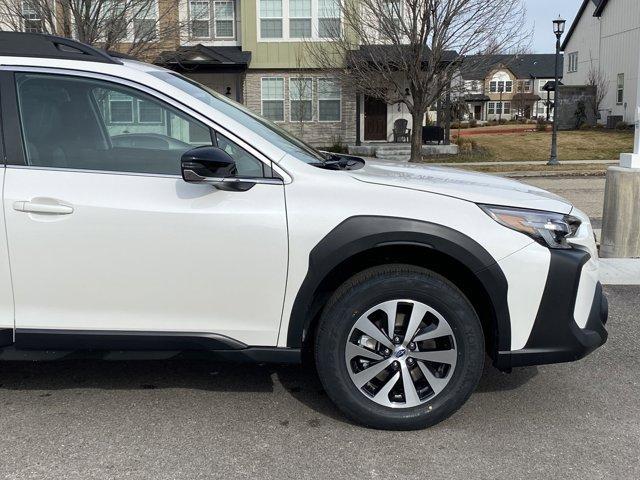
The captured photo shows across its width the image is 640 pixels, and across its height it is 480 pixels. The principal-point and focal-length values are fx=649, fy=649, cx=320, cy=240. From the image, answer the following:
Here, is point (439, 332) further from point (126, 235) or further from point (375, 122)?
point (375, 122)

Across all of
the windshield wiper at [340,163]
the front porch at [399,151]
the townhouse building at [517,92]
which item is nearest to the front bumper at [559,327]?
the windshield wiper at [340,163]

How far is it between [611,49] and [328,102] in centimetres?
2299

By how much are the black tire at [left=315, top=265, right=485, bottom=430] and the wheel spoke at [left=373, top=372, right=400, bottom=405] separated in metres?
0.04

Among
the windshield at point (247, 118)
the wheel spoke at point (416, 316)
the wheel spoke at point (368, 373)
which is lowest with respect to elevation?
the wheel spoke at point (368, 373)

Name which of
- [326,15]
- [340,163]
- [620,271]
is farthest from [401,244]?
[326,15]

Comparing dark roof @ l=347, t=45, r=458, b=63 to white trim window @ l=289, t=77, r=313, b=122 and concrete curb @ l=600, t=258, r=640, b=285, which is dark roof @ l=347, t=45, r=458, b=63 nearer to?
white trim window @ l=289, t=77, r=313, b=122

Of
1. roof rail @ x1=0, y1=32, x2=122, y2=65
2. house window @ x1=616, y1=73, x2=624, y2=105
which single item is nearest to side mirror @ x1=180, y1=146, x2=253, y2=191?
roof rail @ x1=0, y1=32, x2=122, y2=65

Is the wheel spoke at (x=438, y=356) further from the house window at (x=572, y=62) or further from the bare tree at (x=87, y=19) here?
the house window at (x=572, y=62)

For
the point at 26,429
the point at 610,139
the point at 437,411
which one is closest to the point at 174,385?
the point at 26,429

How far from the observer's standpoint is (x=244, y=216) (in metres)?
3.24

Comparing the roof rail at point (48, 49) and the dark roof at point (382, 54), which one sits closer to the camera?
the roof rail at point (48, 49)

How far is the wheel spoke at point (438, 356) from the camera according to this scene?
3.32 metres

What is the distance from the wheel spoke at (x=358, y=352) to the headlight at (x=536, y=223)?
0.93 metres

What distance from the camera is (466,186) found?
11.7 ft
